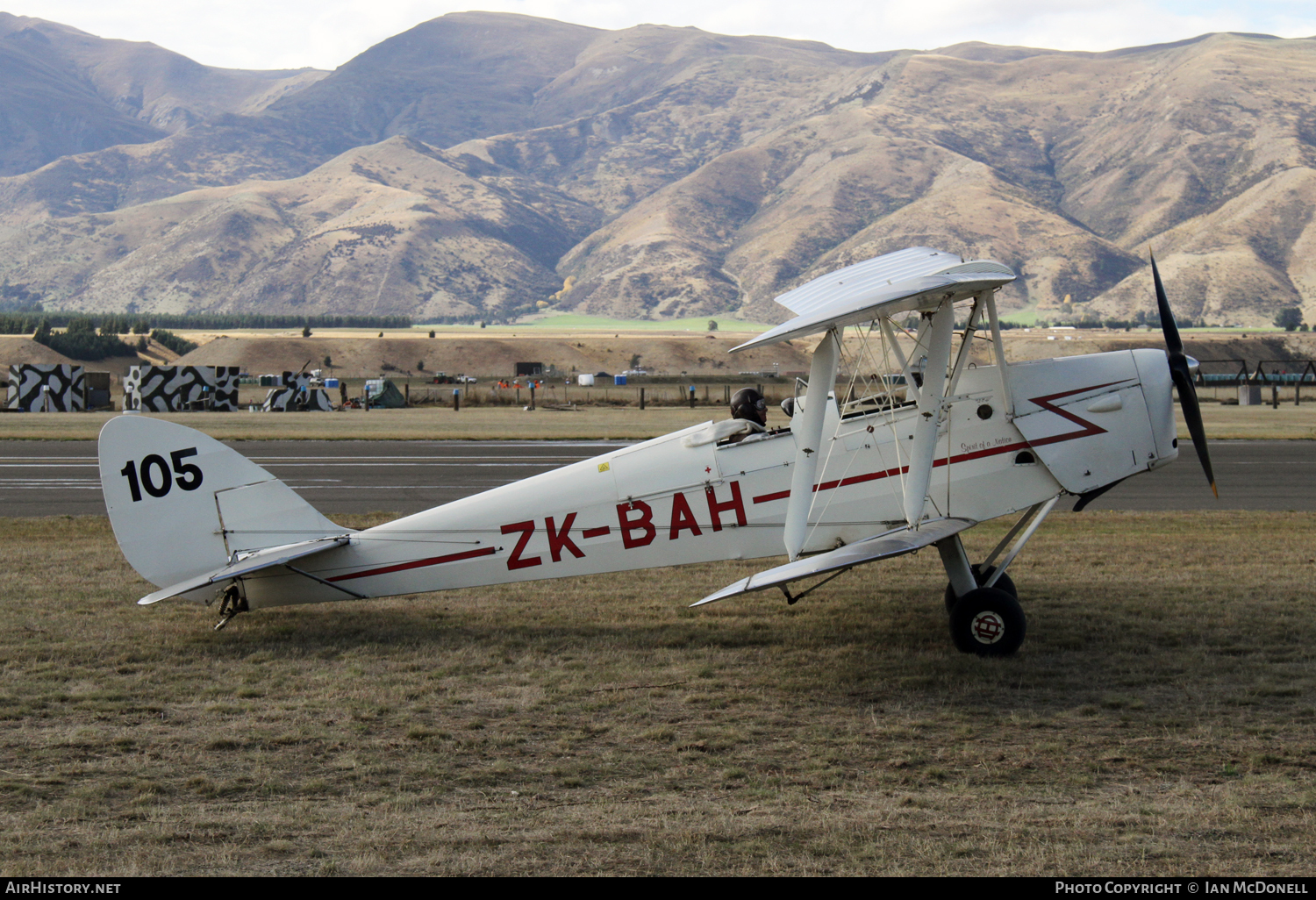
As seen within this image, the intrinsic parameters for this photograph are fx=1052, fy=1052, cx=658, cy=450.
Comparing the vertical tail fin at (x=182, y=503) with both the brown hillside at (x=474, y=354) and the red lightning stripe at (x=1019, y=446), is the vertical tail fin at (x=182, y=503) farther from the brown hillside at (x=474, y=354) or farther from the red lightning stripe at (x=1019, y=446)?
the brown hillside at (x=474, y=354)

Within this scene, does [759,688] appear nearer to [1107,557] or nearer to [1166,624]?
[1166,624]

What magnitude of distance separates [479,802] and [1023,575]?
7900 mm

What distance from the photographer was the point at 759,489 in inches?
349

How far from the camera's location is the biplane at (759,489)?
8539 mm

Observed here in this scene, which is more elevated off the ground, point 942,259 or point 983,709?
point 942,259

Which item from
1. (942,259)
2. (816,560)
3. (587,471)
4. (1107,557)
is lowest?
(1107,557)

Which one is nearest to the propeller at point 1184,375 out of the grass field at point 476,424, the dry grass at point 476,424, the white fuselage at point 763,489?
the white fuselage at point 763,489

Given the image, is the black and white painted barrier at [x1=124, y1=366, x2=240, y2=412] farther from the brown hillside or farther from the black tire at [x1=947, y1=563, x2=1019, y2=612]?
the brown hillside

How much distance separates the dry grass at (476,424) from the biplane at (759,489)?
23.0m

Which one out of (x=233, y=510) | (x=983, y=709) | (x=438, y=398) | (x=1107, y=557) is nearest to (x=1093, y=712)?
(x=983, y=709)

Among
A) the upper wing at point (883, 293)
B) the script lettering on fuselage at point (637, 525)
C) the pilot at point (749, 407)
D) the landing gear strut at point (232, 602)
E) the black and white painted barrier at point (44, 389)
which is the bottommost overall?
the landing gear strut at point (232, 602)

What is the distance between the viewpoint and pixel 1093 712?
7.17 meters

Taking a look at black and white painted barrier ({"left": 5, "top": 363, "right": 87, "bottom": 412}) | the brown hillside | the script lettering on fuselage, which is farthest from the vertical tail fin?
the brown hillside

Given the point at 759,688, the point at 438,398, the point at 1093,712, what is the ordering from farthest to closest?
the point at 438,398
the point at 759,688
the point at 1093,712
